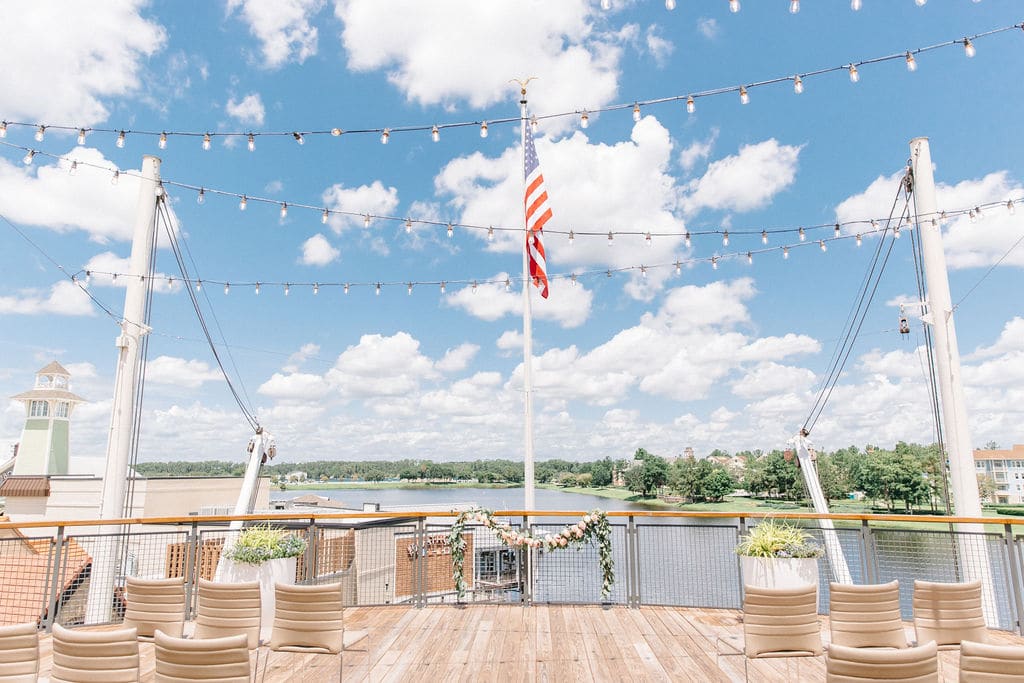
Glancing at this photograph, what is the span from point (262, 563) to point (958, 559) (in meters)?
7.38

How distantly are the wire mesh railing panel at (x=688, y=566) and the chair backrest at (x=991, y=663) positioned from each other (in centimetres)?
373

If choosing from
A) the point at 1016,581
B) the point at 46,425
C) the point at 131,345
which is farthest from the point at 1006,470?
the point at 46,425

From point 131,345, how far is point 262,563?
14.7ft

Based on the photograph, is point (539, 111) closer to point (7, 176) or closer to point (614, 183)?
point (614, 183)

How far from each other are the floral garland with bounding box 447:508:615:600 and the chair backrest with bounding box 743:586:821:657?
283 cm

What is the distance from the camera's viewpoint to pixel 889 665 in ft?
8.07

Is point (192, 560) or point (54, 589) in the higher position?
point (192, 560)

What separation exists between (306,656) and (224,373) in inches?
301

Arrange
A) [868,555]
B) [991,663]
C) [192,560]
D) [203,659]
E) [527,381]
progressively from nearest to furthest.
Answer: [991,663] < [203,659] < [868,555] < [192,560] < [527,381]

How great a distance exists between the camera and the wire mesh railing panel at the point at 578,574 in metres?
6.44

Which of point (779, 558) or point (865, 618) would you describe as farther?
point (779, 558)

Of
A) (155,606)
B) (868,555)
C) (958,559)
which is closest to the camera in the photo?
(155,606)

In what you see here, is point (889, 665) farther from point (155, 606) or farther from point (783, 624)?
point (155, 606)

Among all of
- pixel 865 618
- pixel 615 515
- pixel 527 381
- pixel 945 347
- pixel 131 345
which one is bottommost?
pixel 865 618
